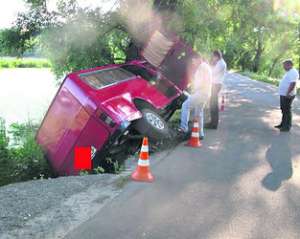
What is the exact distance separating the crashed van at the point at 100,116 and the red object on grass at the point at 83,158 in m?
0.09

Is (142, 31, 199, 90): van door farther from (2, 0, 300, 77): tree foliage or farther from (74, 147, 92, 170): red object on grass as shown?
(74, 147, 92, 170): red object on grass

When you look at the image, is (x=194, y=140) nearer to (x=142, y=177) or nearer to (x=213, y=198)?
(x=142, y=177)

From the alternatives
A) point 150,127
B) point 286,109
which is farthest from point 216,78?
point 150,127

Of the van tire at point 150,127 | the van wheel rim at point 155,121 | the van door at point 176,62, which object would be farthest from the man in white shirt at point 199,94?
the van door at point 176,62

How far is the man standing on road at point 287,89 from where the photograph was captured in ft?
33.3

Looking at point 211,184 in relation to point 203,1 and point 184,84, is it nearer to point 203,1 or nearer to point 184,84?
point 184,84

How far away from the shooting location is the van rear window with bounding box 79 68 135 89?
26.9 ft

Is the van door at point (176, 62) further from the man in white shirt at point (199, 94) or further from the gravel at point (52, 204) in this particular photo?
the gravel at point (52, 204)

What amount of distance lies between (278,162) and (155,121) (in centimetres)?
244

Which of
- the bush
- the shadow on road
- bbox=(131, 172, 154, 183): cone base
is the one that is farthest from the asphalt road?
the bush

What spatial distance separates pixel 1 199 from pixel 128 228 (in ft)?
5.82

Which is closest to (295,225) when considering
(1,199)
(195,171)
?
A: (195,171)

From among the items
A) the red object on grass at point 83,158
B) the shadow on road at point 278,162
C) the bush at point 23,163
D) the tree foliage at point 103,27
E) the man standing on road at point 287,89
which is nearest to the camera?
the shadow on road at point 278,162

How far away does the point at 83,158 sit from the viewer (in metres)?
7.39
